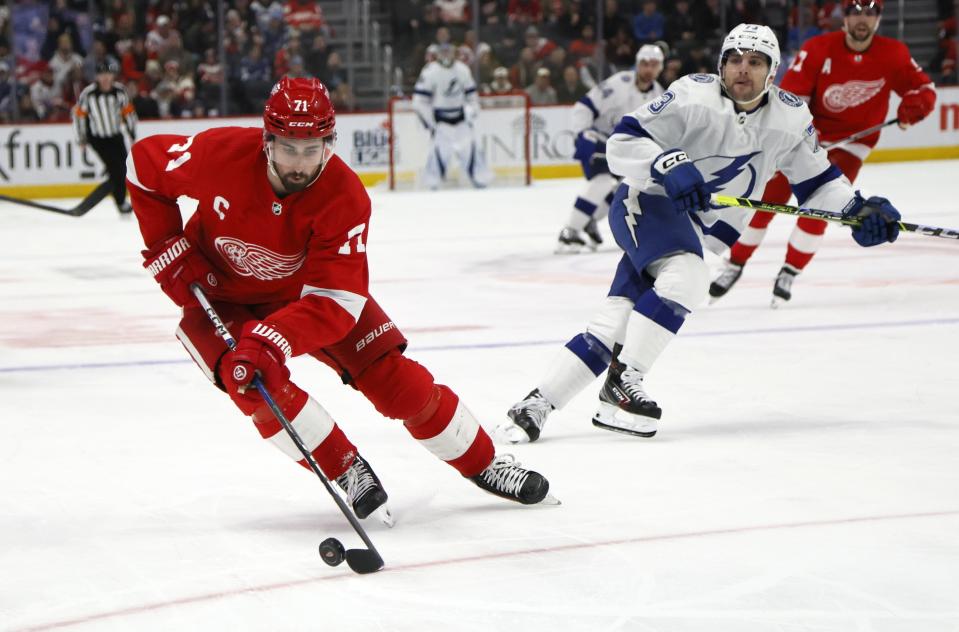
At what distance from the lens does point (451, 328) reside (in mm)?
5352

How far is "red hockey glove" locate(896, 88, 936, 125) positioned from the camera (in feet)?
19.5

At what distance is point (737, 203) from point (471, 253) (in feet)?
13.3

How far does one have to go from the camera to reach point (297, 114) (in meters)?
2.57

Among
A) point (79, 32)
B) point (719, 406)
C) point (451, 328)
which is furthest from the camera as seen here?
point (79, 32)

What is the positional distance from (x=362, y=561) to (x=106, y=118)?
858 centimetres

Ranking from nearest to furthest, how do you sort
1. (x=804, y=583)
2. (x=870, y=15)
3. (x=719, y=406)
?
(x=804, y=583) → (x=719, y=406) → (x=870, y=15)

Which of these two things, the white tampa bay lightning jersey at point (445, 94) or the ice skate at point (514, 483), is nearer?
the ice skate at point (514, 483)

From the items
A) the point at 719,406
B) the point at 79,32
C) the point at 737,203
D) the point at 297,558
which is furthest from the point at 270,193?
the point at 79,32

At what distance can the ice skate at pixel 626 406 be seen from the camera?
355cm

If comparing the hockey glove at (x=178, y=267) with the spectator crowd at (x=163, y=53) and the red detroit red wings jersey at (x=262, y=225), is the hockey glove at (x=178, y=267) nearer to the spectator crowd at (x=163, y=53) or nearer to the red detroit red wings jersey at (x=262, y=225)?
the red detroit red wings jersey at (x=262, y=225)

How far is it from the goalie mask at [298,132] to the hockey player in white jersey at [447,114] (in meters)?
9.16

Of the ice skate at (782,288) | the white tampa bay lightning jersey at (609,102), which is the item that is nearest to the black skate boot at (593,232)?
the white tampa bay lightning jersey at (609,102)

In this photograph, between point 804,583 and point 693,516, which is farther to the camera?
point 693,516

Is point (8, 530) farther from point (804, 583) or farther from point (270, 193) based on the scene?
point (804, 583)
